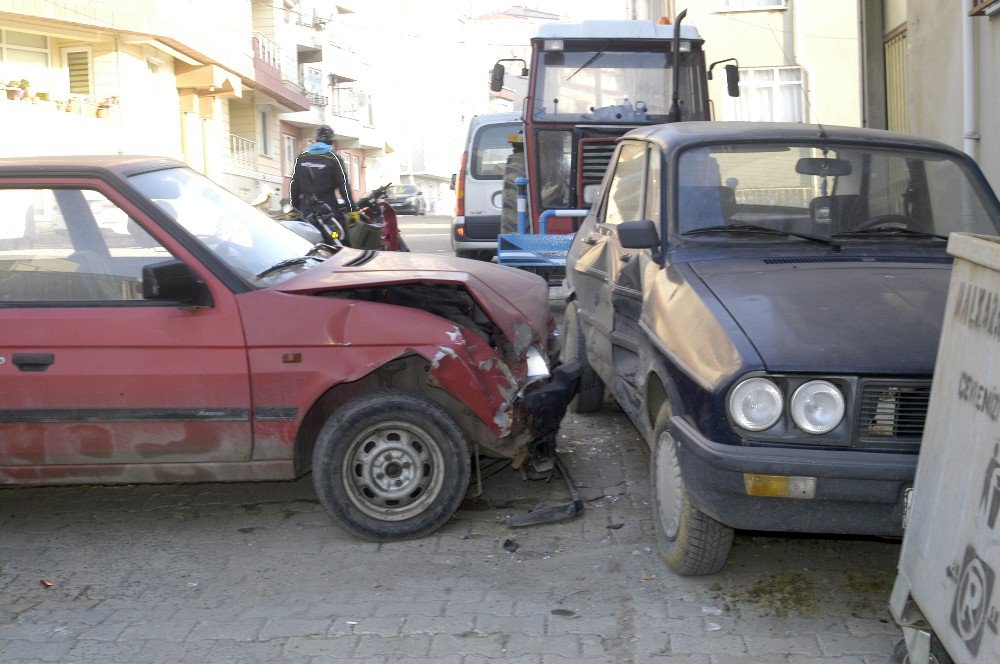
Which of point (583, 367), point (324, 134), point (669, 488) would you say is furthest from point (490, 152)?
point (669, 488)

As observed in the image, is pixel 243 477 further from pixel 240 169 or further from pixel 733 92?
pixel 240 169

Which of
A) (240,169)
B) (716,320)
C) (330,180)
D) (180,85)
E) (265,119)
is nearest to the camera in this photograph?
(716,320)

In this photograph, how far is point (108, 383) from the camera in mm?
4711

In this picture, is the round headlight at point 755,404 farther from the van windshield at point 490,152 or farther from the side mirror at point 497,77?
the van windshield at point 490,152

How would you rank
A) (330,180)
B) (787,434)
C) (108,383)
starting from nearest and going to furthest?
(787,434), (108,383), (330,180)

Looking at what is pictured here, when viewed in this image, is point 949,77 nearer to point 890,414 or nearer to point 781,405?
point 890,414

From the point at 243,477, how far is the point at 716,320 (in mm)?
2253

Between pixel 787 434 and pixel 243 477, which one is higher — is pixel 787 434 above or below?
above

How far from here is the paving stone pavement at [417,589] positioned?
3.81m

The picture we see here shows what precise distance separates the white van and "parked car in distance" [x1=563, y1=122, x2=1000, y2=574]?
31.5ft

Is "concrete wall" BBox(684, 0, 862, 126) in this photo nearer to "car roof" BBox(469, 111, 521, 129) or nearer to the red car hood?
"car roof" BBox(469, 111, 521, 129)

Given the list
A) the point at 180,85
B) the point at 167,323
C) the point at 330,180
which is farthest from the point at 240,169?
the point at 167,323

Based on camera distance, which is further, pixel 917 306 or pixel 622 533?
pixel 622 533

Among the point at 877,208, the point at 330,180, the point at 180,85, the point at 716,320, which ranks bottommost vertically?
the point at 716,320
